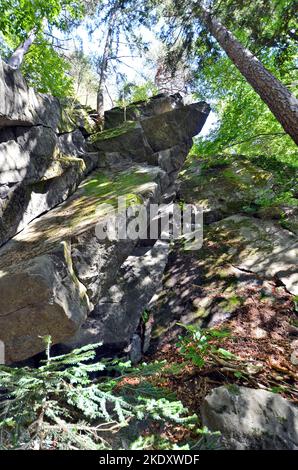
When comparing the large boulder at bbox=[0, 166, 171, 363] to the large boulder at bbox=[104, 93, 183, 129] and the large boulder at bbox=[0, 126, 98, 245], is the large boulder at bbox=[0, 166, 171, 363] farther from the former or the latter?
the large boulder at bbox=[104, 93, 183, 129]

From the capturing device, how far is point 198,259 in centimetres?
717

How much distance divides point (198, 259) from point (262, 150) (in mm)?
10580

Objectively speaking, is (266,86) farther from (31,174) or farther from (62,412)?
(62,412)

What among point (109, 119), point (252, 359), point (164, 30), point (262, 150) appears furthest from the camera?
point (262, 150)

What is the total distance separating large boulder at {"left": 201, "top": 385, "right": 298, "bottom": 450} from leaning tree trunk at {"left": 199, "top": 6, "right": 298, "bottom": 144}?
5463 mm

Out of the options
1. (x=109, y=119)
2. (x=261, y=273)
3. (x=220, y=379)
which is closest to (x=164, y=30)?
(x=109, y=119)

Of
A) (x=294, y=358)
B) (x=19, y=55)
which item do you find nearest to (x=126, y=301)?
(x=294, y=358)

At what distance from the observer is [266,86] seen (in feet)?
23.0

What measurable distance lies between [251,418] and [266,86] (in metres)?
7.23

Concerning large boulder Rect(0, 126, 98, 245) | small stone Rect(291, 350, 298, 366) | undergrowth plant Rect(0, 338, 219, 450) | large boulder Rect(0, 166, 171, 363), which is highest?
large boulder Rect(0, 126, 98, 245)

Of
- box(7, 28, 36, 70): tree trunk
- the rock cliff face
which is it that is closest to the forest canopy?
box(7, 28, 36, 70): tree trunk

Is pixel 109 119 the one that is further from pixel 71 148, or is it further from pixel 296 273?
pixel 296 273

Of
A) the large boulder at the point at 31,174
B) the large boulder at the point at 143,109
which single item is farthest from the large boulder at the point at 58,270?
the large boulder at the point at 143,109

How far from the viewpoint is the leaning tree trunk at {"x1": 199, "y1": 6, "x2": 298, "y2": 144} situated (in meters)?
6.36
